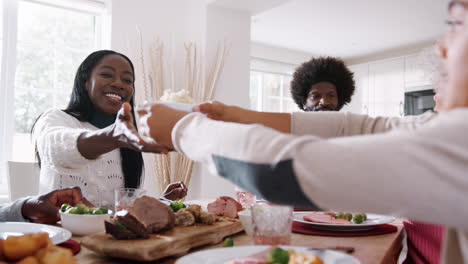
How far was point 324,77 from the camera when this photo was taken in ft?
9.53

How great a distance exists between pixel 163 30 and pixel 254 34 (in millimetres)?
2497

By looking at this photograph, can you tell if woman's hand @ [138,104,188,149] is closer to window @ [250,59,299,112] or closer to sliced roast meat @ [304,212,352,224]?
sliced roast meat @ [304,212,352,224]

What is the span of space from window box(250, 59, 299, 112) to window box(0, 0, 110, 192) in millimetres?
3171

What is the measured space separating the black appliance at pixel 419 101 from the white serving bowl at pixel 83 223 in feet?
19.5

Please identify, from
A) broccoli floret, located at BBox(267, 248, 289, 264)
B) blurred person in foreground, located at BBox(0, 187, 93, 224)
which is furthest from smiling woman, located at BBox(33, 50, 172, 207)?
broccoli floret, located at BBox(267, 248, 289, 264)

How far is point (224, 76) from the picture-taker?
12.9 feet

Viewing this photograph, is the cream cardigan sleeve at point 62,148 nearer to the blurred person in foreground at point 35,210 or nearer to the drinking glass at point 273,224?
the blurred person in foreground at point 35,210

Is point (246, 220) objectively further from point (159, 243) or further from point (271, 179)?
point (271, 179)

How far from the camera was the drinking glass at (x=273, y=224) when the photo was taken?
92 centimetres

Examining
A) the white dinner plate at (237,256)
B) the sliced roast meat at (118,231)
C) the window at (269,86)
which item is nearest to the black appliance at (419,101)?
the window at (269,86)

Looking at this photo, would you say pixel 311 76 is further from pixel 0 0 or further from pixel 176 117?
pixel 0 0

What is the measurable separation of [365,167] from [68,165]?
1217 millimetres

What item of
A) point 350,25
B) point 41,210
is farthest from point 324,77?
point 350,25

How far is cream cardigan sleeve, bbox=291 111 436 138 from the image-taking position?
3.90 ft
